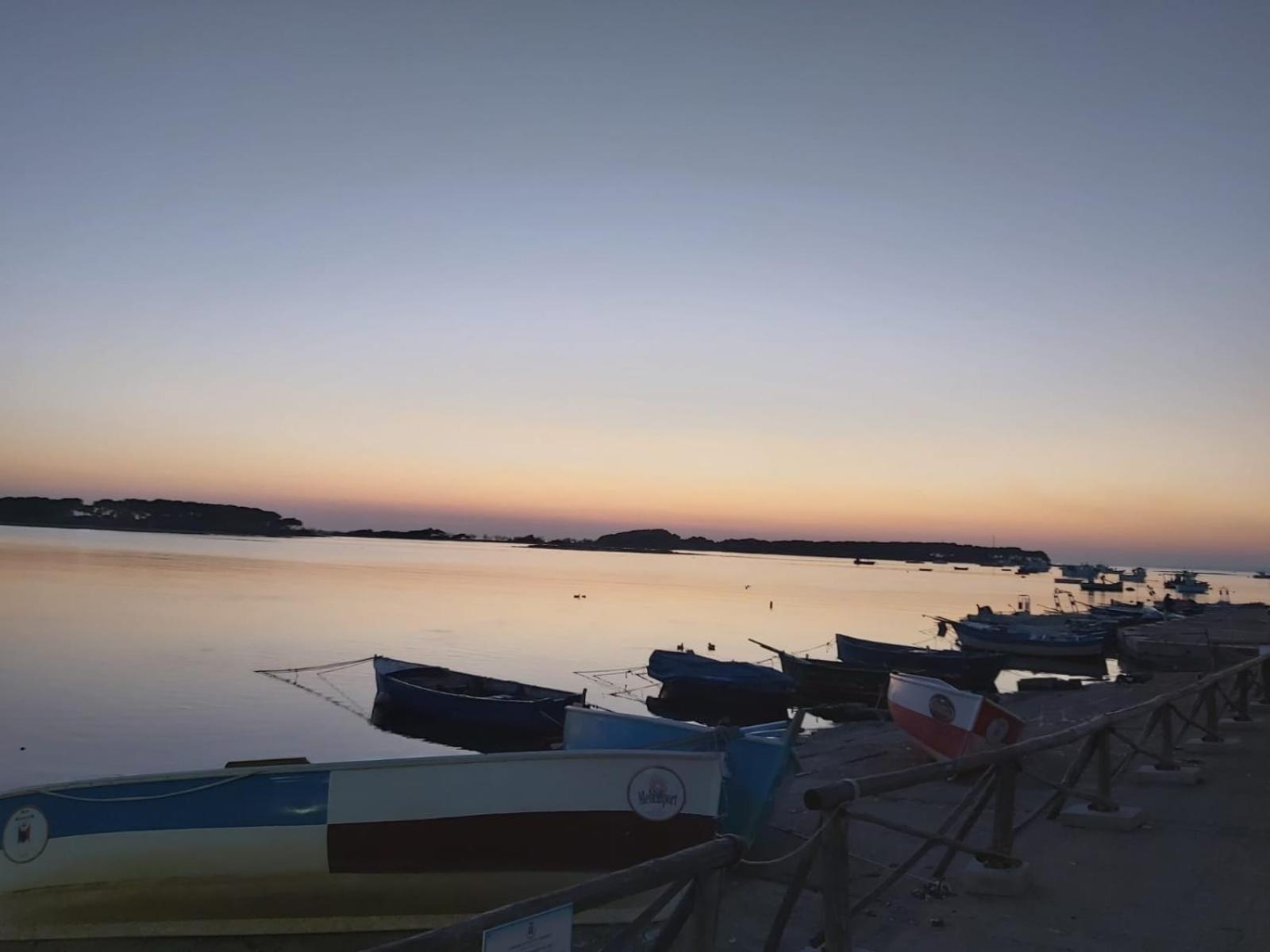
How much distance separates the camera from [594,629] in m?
63.8

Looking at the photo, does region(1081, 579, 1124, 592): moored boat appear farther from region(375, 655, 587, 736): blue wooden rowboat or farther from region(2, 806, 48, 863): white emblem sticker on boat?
region(2, 806, 48, 863): white emblem sticker on boat

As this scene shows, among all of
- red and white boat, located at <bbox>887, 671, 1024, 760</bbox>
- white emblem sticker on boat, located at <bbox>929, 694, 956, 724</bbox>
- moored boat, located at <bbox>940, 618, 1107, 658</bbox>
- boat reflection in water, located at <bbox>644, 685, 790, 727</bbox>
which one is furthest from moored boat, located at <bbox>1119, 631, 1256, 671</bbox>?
white emblem sticker on boat, located at <bbox>929, 694, 956, 724</bbox>

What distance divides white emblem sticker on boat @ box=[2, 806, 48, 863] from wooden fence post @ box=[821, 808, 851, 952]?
881 cm

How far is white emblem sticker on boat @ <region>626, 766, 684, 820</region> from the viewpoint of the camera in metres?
9.92

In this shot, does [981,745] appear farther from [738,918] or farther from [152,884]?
[152,884]

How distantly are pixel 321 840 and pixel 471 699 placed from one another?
1717cm

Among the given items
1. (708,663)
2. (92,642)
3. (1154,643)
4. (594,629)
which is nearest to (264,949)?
(708,663)

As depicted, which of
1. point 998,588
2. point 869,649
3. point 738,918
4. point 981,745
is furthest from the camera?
point 998,588

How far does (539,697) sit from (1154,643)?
31944 millimetres

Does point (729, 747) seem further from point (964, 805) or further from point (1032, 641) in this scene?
point (1032, 641)

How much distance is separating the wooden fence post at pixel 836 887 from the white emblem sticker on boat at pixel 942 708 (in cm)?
1100

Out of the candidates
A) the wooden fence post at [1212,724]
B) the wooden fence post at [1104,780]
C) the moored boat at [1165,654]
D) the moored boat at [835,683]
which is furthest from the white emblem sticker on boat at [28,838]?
the moored boat at [1165,654]

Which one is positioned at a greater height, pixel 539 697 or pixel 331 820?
pixel 331 820

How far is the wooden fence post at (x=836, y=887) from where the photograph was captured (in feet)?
17.6
